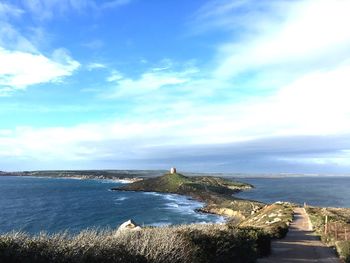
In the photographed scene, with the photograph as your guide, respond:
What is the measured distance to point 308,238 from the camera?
116ft

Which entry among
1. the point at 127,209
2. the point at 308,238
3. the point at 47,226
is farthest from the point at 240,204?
the point at 308,238

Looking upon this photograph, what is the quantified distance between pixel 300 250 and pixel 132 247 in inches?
722

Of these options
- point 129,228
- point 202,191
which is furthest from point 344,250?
point 202,191

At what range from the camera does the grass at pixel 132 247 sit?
31.8 ft

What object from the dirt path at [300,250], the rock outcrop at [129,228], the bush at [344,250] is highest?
the rock outcrop at [129,228]

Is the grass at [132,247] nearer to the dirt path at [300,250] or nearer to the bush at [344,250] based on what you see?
the dirt path at [300,250]

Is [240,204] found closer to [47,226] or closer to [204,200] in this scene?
[204,200]

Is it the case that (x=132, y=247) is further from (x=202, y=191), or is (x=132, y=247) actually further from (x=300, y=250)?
(x=202, y=191)

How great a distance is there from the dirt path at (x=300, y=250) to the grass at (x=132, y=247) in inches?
181

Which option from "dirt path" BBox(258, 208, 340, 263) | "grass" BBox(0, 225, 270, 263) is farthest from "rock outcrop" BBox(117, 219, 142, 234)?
"dirt path" BBox(258, 208, 340, 263)

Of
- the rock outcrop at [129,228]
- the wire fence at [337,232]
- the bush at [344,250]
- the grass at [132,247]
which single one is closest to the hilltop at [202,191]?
the wire fence at [337,232]

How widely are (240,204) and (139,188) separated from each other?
242ft

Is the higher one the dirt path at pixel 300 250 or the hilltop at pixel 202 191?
the hilltop at pixel 202 191

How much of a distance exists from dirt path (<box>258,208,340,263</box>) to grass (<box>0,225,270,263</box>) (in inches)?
181
